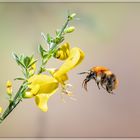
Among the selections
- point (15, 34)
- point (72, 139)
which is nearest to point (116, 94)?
point (72, 139)

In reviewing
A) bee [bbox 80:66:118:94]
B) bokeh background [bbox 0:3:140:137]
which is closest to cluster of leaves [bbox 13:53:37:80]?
bee [bbox 80:66:118:94]

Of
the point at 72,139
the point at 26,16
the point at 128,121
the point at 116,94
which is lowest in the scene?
the point at 72,139

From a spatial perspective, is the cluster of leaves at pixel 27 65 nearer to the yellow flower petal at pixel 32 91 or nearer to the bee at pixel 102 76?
the yellow flower petal at pixel 32 91

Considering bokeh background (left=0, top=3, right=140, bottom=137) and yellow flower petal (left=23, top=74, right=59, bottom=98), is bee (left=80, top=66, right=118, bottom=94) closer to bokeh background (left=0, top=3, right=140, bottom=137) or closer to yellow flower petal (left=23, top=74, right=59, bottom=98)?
yellow flower petal (left=23, top=74, right=59, bottom=98)

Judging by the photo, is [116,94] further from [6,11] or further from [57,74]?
[57,74]

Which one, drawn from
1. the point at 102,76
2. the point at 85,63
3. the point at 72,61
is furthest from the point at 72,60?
the point at 85,63

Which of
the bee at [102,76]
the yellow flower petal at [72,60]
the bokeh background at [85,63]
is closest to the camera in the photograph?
the yellow flower petal at [72,60]

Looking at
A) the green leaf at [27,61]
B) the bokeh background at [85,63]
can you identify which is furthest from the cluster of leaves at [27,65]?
the bokeh background at [85,63]

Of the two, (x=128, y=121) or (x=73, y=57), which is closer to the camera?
(x=73, y=57)
